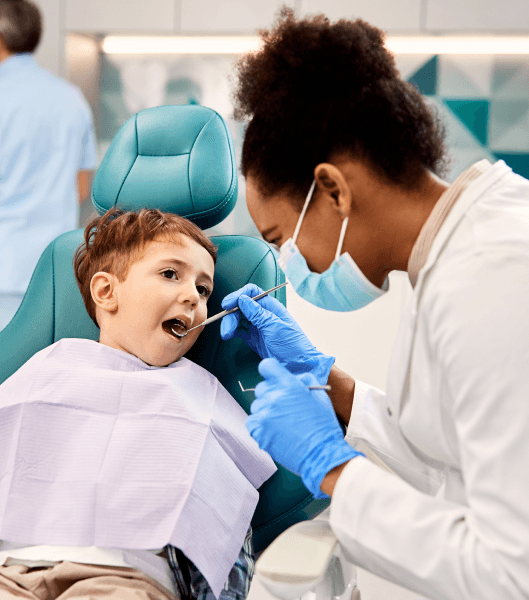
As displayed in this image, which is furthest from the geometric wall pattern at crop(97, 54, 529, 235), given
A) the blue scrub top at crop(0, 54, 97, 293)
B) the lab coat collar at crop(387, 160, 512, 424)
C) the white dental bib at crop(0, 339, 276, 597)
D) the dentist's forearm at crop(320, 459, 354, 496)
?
the dentist's forearm at crop(320, 459, 354, 496)

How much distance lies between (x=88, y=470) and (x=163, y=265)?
1.46 ft

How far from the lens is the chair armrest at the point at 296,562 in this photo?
0.81 m

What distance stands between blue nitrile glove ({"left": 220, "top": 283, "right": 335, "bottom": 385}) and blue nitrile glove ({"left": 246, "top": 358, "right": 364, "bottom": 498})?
26 cm

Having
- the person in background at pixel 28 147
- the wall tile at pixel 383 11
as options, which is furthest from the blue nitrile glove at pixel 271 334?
the wall tile at pixel 383 11

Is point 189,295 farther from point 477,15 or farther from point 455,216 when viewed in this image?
point 477,15

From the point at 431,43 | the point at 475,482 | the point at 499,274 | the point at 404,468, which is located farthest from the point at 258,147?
the point at 431,43

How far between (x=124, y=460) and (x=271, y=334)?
1.25ft

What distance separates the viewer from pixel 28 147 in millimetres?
2545

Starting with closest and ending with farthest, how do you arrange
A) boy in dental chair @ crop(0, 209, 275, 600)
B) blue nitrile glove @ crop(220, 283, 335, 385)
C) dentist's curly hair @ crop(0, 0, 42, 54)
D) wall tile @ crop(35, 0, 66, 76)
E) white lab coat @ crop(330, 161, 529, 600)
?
white lab coat @ crop(330, 161, 529, 600)
boy in dental chair @ crop(0, 209, 275, 600)
blue nitrile glove @ crop(220, 283, 335, 385)
dentist's curly hair @ crop(0, 0, 42, 54)
wall tile @ crop(35, 0, 66, 76)

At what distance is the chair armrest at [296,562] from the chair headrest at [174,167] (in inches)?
31.0

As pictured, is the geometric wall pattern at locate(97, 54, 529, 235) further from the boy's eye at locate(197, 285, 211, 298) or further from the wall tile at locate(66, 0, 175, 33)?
the boy's eye at locate(197, 285, 211, 298)

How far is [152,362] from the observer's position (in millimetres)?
1323

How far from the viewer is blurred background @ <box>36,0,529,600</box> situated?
3053 millimetres

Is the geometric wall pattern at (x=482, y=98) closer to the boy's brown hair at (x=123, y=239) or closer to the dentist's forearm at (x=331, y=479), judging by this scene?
the boy's brown hair at (x=123, y=239)
